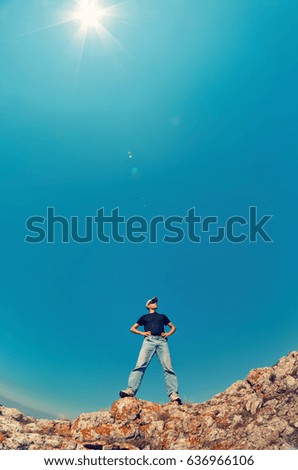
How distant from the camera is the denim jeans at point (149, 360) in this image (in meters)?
10.3

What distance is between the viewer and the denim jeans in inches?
406

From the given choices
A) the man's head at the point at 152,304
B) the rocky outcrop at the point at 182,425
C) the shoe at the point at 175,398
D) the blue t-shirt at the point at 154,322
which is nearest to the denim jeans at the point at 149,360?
the shoe at the point at 175,398

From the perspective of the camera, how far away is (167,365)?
35.2ft

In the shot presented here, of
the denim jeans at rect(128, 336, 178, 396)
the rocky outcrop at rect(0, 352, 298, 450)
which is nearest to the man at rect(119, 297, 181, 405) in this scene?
the denim jeans at rect(128, 336, 178, 396)

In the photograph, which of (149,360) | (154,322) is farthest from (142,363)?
(154,322)

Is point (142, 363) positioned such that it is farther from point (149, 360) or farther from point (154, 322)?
point (154, 322)

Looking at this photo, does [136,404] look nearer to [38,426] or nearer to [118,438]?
[118,438]

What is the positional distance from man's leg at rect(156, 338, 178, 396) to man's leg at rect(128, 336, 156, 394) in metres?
0.25

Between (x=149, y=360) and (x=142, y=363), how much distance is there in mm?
284

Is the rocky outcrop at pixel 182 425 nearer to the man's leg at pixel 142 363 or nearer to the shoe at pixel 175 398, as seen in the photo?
the shoe at pixel 175 398

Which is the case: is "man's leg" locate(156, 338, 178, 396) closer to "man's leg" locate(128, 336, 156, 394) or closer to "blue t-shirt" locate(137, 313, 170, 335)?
"man's leg" locate(128, 336, 156, 394)
